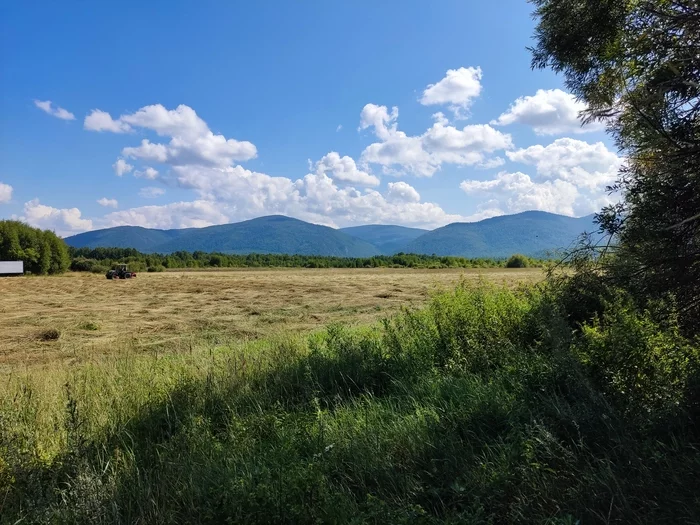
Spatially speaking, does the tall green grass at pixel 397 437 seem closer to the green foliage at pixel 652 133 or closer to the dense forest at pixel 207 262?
the green foliage at pixel 652 133

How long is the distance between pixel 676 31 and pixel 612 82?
124 centimetres

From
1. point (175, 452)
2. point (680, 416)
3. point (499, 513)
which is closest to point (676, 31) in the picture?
point (680, 416)

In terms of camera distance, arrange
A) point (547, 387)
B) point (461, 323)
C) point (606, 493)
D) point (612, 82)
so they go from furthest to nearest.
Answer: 1. point (461, 323)
2. point (612, 82)
3. point (547, 387)
4. point (606, 493)

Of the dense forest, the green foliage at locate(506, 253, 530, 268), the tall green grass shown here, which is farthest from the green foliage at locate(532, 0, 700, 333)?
the green foliage at locate(506, 253, 530, 268)

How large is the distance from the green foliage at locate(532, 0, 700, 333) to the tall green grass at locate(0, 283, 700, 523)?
22.4 inches

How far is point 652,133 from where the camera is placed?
165 inches

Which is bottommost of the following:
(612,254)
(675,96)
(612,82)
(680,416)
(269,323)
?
(269,323)

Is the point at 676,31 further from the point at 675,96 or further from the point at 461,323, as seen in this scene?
the point at 461,323

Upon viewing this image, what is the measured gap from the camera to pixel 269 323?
57.5ft

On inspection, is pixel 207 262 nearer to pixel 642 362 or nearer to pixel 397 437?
pixel 397 437

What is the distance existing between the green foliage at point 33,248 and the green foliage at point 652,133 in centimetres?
9168

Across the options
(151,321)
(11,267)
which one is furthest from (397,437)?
(11,267)

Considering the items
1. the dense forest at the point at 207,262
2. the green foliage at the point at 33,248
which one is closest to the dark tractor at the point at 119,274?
the green foliage at the point at 33,248

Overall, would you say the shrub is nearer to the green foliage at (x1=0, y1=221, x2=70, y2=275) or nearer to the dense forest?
the green foliage at (x1=0, y1=221, x2=70, y2=275)
